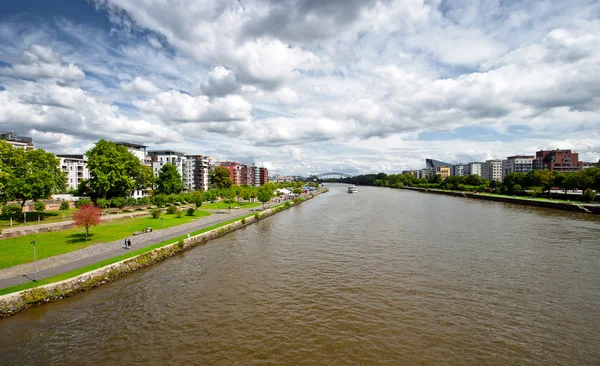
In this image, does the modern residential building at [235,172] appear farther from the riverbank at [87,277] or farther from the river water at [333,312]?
the river water at [333,312]

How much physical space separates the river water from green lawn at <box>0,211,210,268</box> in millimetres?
9203

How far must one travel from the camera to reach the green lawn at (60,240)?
2536cm

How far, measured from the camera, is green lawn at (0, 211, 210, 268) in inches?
998

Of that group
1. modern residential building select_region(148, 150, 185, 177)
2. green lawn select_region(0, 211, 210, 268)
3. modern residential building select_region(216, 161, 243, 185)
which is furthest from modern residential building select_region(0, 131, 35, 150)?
modern residential building select_region(216, 161, 243, 185)

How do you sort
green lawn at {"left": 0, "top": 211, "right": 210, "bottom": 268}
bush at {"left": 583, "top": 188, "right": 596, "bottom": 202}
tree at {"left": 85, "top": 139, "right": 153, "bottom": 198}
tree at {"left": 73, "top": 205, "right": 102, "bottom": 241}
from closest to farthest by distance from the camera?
green lawn at {"left": 0, "top": 211, "right": 210, "bottom": 268}, tree at {"left": 73, "top": 205, "right": 102, "bottom": 241}, tree at {"left": 85, "top": 139, "right": 153, "bottom": 198}, bush at {"left": 583, "top": 188, "right": 596, "bottom": 202}

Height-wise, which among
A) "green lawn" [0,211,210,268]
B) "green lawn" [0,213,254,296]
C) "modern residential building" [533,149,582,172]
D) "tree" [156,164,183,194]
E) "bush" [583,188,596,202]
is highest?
"modern residential building" [533,149,582,172]

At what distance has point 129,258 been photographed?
25.5 m

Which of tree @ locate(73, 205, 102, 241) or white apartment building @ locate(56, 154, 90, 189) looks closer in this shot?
tree @ locate(73, 205, 102, 241)

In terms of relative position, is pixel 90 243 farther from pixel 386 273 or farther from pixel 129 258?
pixel 386 273

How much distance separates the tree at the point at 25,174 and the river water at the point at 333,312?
28.5 m

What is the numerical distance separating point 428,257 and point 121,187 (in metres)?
59.4

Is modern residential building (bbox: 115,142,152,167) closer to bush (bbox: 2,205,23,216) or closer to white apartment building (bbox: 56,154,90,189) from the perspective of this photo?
white apartment building (bbox: 56,154,90,189)

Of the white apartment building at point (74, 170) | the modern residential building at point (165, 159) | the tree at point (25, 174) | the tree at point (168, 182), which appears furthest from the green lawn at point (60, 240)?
the modern residential building at point (165, 159)

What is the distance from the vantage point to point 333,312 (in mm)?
18094
